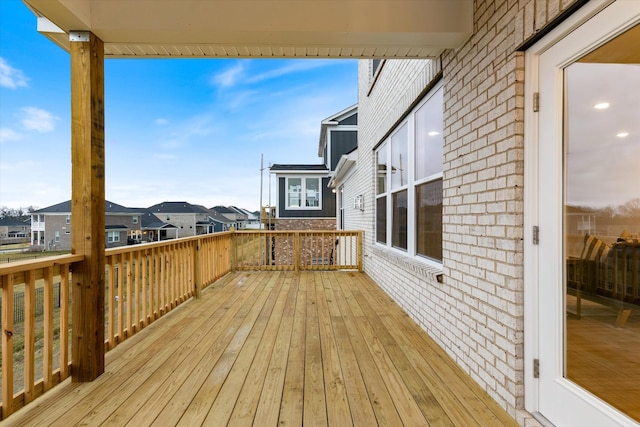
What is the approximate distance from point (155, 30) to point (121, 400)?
2608 mm

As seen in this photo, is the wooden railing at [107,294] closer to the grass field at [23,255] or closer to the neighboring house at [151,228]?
the grass field at [23,255]

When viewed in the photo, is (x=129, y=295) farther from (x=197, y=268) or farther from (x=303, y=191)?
(x=303, y=191)

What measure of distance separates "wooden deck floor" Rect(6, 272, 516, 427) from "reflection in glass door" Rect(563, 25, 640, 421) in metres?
0.62

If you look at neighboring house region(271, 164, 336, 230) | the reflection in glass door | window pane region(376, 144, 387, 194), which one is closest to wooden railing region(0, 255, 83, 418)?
the reflection in glass door

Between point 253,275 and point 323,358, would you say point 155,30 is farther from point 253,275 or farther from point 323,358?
point 253,275

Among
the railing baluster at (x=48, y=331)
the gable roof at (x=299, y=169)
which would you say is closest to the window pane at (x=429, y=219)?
the railing baluster at (x=48, y=331)

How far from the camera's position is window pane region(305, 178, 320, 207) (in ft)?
43.1

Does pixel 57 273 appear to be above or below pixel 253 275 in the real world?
above

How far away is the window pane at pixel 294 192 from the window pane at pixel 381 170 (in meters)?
8.28

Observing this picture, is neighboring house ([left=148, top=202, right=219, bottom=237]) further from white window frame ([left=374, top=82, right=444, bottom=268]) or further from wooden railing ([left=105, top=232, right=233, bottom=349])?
white window frame ([left=374, top=82, right=444, bottom=268])

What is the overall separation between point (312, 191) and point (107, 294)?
10626 millimetres

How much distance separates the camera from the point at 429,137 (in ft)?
9.66

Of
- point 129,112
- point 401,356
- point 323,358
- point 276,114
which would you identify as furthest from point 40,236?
point 276,114

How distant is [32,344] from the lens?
1786 millimetres
